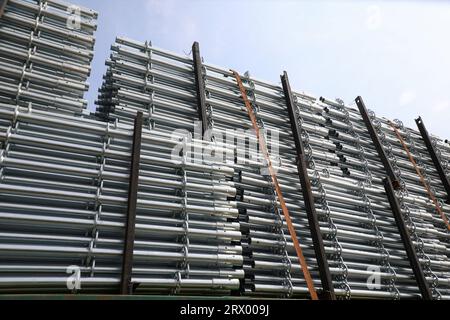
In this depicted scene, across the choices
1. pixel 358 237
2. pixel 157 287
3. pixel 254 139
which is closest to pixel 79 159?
pixel 157 287

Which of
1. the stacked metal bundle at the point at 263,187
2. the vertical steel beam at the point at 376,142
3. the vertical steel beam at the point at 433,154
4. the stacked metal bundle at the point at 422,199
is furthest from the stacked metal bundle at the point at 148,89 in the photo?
the vertical steel beam at the point at 433,154

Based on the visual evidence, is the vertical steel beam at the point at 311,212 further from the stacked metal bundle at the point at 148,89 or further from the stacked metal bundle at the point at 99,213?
the stacked metal bundle at the point at 148,89

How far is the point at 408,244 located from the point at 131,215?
575cm

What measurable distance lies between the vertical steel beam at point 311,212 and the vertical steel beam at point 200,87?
6.74ft

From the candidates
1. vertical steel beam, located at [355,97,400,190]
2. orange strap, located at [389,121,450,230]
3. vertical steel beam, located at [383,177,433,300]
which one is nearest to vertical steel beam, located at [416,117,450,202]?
orange strap, located at [389,121,450,230]

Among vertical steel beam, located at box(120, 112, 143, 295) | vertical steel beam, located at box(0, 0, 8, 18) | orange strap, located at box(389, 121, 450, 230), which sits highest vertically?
vertical steel beam, located at box(0, 0, 8, 18)

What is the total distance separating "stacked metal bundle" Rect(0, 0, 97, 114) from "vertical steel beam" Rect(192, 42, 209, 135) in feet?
7.18

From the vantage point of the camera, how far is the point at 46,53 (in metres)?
6.10

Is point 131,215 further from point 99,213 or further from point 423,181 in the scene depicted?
point 423,181

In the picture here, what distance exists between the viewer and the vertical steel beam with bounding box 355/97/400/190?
334 inches

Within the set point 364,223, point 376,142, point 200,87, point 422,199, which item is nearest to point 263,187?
point 364,223

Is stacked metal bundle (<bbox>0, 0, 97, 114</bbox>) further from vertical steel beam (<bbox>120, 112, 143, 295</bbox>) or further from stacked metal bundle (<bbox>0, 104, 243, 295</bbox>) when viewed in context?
vertical steel beam (<bbox>120, 112, 143, 295</bbox>)

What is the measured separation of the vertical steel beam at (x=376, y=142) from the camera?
8478 mm
